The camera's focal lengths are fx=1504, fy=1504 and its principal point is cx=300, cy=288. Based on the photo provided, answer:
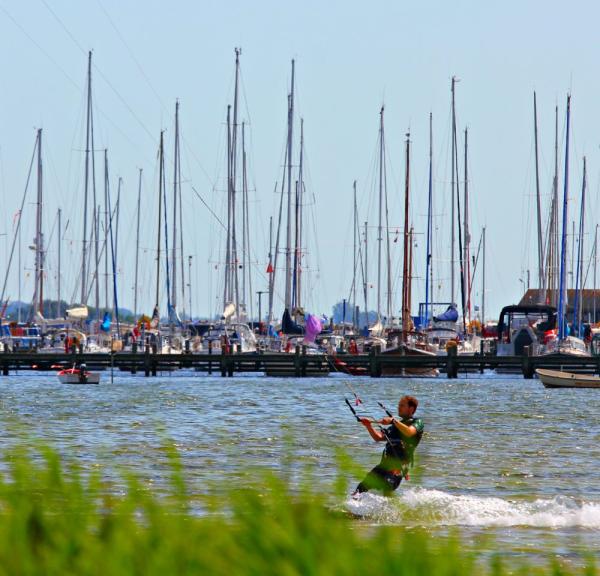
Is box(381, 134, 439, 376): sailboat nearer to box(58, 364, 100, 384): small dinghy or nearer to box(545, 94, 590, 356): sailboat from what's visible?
box(545, 94, 590, 356): sailboat

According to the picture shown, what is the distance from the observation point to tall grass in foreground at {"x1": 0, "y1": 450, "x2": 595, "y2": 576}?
7.06m

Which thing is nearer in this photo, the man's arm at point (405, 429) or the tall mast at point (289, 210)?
the man's arm at point (405, 429)

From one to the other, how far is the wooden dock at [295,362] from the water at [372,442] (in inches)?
130

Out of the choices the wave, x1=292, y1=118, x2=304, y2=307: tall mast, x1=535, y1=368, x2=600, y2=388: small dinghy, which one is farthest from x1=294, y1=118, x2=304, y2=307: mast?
the wave

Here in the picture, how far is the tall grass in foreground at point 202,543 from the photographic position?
7062mm

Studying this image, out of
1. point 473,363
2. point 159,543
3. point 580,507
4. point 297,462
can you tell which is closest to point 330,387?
point 473,363

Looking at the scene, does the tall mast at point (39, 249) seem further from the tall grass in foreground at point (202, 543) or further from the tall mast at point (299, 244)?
the tall grass in foreground at point (202, 543)

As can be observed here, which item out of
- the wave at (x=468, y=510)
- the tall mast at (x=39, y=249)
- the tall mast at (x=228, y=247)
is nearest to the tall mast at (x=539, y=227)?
the tall mast at (x=228, y=247)

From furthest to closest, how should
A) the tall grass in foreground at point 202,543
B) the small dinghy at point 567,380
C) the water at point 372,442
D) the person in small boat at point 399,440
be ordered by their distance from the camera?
the small dinghy at point 567,380
the water at point 372,442
the person in small boat at point 399,440
the tall grass in foreground at point 202,543

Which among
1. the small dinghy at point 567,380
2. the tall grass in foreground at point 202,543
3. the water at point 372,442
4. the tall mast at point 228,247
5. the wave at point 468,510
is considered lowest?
the water at point 372,442

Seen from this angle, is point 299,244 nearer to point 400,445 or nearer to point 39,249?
point 39,249

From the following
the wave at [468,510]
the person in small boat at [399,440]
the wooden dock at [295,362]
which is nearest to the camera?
the person in small boat at [399,440]

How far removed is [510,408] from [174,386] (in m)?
18.4

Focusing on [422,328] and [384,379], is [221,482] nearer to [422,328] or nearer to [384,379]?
[384,379]
